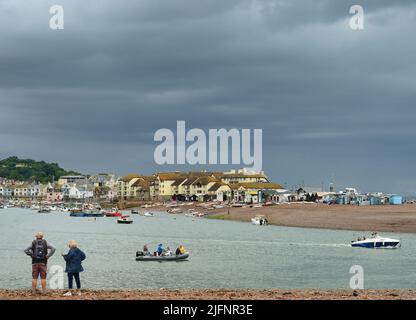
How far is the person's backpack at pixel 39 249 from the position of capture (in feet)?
80.9

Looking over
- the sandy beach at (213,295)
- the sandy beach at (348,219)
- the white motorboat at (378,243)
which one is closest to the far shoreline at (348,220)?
the sandy beach at (348,219)

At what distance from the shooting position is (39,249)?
2467 cm

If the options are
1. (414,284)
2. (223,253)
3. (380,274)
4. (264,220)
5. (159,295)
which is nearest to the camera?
(159,295)

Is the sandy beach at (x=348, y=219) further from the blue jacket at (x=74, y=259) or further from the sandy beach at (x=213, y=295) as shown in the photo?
the blue jacket at (x=74, y=259)

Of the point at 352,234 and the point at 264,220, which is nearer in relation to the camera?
the point at 352,234

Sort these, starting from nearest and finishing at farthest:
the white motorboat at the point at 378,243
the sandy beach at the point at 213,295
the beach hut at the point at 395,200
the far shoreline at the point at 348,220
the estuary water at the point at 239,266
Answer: the sandy beach at the point at 213,295, the estuary water at the point at 239,266, the white motorboat at the point at 378,243, the far shoreline at the point at 348,220, the beach hut at the point at 395,200

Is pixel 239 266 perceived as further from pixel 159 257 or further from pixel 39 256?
pixel 39 256

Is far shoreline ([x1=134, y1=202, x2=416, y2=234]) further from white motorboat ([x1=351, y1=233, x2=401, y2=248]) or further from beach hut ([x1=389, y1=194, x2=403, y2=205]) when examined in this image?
beach hut ([x1=389, y1=194, x2=403, y2=205])

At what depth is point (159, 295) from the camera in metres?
24.2

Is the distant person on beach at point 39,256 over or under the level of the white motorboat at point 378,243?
over

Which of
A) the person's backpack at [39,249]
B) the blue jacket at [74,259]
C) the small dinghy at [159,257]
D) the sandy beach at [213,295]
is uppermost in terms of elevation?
the person's backpack at [39,249]
